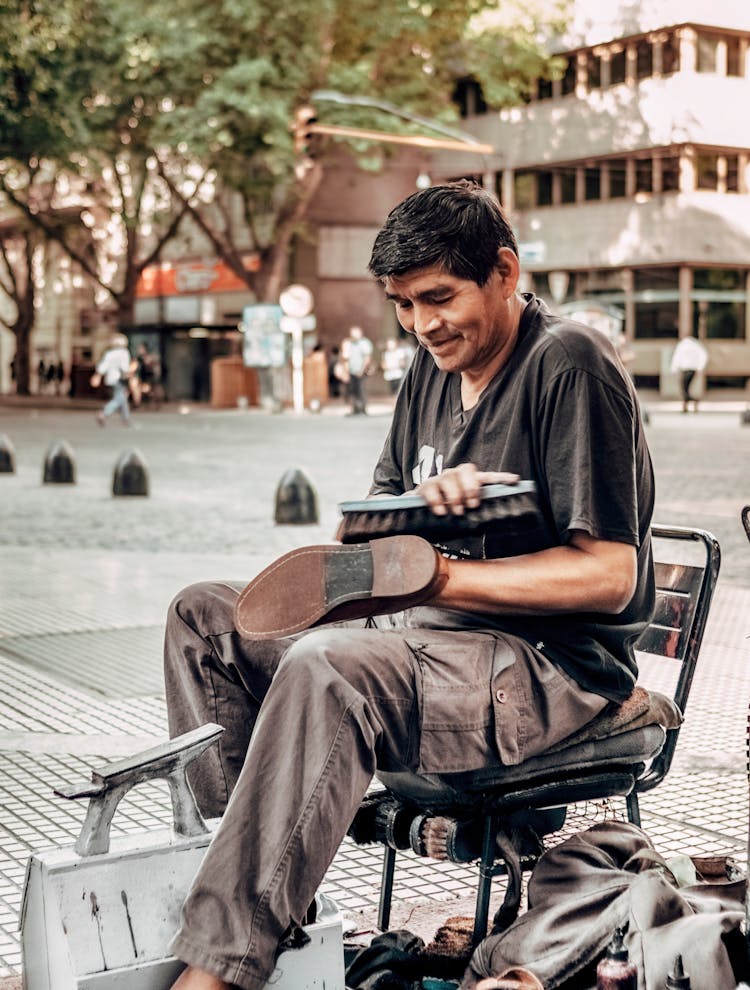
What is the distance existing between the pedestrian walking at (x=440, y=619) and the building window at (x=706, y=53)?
38471 millimetres

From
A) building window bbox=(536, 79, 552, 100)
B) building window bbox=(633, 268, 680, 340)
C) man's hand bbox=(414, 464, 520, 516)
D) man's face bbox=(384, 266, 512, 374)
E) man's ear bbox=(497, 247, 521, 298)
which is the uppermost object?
building window bbox=(536, 79, 552, 100)

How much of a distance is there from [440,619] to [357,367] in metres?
26.9

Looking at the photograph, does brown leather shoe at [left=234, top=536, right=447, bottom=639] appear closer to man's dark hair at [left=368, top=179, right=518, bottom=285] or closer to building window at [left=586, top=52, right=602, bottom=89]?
man's dark hair at [left=368, top=179, right=518, bottom=285]

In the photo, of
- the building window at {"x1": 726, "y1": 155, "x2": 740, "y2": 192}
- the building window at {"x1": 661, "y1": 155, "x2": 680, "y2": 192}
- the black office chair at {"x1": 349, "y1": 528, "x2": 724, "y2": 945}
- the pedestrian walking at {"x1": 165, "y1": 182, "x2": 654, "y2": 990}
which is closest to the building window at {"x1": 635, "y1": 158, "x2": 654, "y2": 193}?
the building window at {"x1": 661, "y1": 155, "x2": 680, "y2": 192}

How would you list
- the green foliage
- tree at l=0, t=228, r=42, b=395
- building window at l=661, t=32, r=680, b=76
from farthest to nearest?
tree at l=0, t=228, r=42, b=395 < building window at l=661, t=32, r=680, b=76 < the green foliage

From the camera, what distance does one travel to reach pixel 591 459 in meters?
2.66

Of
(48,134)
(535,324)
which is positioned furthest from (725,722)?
(48,134)

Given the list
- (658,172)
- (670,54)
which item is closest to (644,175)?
(658,172)

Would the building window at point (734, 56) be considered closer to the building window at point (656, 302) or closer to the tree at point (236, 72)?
the building window at point (656, 302)

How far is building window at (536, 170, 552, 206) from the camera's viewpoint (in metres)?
42.7

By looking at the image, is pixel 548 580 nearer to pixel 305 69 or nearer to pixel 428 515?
pixel 428 515

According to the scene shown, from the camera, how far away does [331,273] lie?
4203 cm

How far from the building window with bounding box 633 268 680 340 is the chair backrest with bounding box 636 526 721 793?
123 ft

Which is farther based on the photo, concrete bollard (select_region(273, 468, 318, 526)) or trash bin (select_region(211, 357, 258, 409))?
trash bin (select_region(211, 357, 258, 409))
